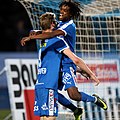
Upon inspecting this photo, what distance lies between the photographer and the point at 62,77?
7.78m

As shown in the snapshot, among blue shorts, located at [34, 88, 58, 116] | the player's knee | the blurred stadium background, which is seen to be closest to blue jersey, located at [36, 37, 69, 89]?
blue shorts, located at [34, 88, 58, 116]

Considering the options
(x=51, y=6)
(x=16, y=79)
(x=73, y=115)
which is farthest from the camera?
(x=16, y=79)

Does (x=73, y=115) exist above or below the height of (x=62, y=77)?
below

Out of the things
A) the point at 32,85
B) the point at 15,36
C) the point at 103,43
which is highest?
the point at 103,43

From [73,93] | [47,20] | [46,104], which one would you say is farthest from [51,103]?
[47,20]

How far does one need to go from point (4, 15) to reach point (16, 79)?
1054 centimetres

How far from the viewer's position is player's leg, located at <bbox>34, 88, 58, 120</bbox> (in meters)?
7.58

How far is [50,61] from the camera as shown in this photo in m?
7.66

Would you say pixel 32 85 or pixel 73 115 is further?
pixel 32 85

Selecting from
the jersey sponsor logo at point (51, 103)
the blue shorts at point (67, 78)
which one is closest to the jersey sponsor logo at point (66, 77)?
the blue shorts at point (67, 78)

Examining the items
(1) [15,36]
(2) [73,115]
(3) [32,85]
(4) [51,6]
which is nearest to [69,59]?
(2) [73,115]

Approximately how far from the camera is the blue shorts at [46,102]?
24.8 ft

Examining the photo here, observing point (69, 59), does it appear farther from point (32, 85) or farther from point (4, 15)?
point (4, 15)

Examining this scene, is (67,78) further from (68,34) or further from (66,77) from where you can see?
(68,34)
